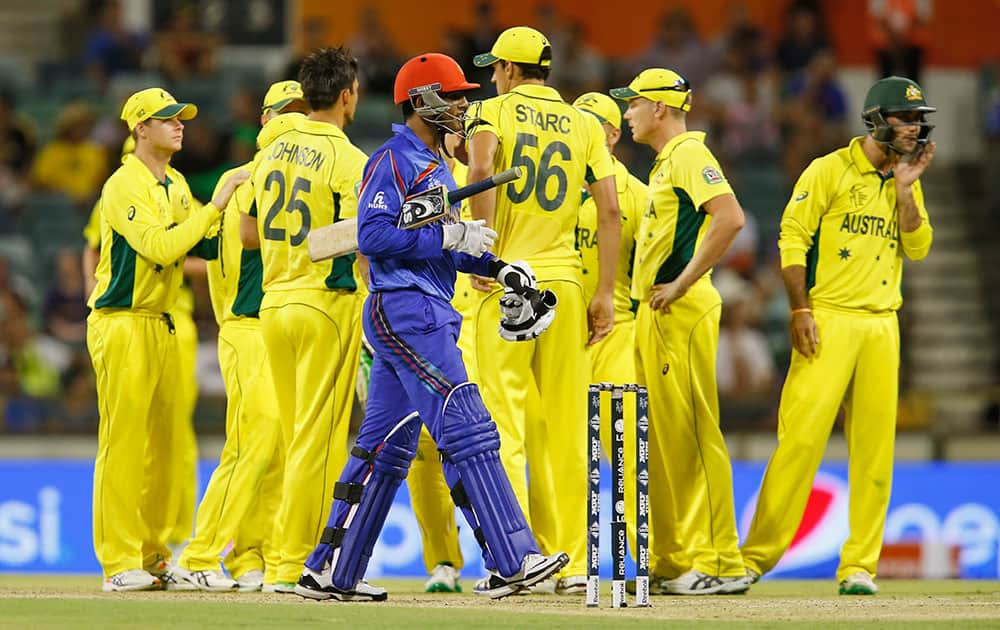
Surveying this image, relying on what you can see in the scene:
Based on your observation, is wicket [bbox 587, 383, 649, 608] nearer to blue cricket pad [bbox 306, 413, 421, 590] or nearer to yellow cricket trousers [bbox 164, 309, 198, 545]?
blue cricket pad [bbox 306, 413, 421, 590]

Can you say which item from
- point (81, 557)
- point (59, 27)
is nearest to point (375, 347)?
point (81, 557)

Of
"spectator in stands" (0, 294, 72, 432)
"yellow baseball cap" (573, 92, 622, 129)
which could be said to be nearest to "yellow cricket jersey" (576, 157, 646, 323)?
"yellow baseball cap" (573, 92, 622, 129)

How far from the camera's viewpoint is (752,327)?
51.6ft

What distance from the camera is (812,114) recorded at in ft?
59.8

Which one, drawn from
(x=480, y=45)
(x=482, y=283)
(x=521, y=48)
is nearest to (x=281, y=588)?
(x=482, y=283)

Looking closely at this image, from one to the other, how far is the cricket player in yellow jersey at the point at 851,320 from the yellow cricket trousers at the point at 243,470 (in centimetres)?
260

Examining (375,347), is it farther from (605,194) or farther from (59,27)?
(59,27)

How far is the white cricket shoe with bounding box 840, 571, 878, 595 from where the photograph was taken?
30.5 ft

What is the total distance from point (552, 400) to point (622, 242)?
1.50 metres

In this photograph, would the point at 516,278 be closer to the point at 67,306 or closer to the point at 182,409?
the point at 182,409

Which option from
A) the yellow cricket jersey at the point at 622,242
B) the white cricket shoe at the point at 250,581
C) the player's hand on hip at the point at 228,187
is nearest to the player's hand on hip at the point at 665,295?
the yellow cricket jersey at the point at 622,242

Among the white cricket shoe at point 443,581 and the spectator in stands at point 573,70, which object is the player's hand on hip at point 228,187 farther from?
the spectator in stands at point 573,70

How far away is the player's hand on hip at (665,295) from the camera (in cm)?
914

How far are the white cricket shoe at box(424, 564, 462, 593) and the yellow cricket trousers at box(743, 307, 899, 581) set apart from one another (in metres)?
1.55
